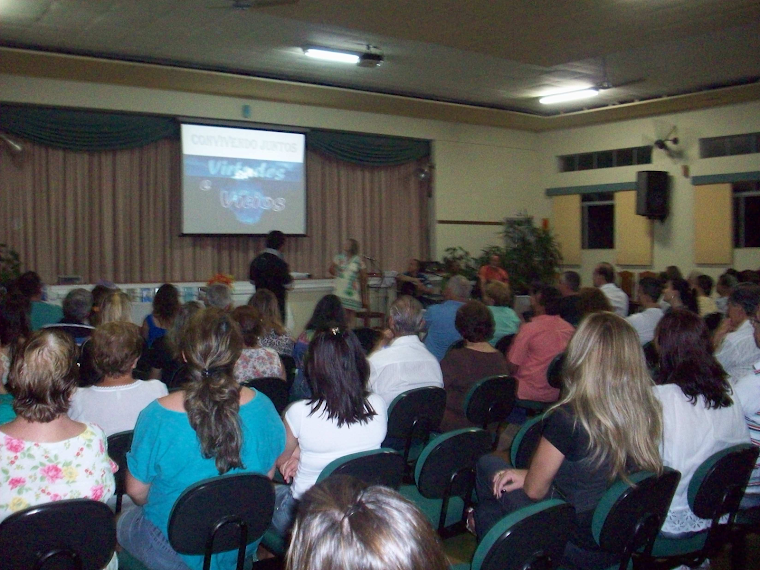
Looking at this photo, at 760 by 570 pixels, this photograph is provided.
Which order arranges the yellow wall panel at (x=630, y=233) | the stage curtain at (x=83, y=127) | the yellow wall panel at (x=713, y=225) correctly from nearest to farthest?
the stage curtain at (x=83, y=127) → the yellow wall panel at (x=713, y=225) → the yellow wall panel at (x=630, y=233)

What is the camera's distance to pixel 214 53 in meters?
7.55

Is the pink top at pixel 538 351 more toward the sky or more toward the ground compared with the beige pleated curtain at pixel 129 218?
more toward the ground

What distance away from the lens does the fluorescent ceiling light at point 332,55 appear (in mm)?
7359

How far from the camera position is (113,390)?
2807mm

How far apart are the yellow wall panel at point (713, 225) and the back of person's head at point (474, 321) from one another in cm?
783

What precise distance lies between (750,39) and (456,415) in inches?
240

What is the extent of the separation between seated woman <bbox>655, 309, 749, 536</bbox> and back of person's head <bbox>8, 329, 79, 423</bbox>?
6.62ft

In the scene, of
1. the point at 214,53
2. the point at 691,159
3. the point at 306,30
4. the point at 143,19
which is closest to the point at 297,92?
the point at 214,53

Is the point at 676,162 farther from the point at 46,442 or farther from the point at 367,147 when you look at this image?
the point at 46,442

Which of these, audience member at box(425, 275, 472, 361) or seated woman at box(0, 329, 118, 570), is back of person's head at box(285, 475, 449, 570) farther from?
audience member at box(425, 275, 472, 361)

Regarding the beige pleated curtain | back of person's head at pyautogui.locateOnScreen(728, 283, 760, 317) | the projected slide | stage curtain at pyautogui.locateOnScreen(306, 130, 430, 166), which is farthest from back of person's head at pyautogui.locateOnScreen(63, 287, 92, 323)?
stage curtain at pyautogui.locateOnScreen(306, 130, 430, 166)

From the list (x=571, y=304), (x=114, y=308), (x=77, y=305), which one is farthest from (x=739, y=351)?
(x=77, y=305)

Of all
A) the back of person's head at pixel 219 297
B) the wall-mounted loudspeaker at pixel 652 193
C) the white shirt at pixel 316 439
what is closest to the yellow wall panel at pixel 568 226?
the wall-mounted loudspeaker at pixel 652 193

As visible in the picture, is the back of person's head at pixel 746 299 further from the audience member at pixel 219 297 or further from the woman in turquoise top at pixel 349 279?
the woman in turquoise top at pixel 349 279
